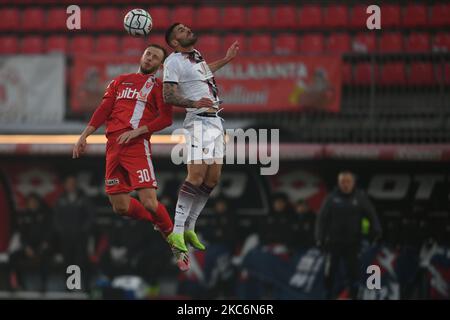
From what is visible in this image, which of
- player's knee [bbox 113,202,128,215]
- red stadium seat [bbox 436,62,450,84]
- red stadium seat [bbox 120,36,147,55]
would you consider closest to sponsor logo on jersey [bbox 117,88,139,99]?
player's knee [bbox 113,202,128,215]

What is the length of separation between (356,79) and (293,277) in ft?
12.4

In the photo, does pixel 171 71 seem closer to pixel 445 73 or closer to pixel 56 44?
pixel 445 73

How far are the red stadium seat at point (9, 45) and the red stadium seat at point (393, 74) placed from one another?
7.29m

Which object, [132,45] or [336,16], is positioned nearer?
[132,45]

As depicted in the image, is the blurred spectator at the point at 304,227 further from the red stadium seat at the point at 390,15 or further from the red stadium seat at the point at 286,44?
the red stadium seat at the point at 390,15

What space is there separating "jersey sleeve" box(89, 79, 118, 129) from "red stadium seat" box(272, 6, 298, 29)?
9206mm

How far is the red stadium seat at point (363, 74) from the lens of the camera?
669 inches

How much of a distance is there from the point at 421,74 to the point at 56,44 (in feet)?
23.4

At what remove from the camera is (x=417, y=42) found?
1792 cm

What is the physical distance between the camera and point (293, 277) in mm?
17281

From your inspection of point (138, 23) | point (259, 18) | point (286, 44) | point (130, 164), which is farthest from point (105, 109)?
point (259, 18)
